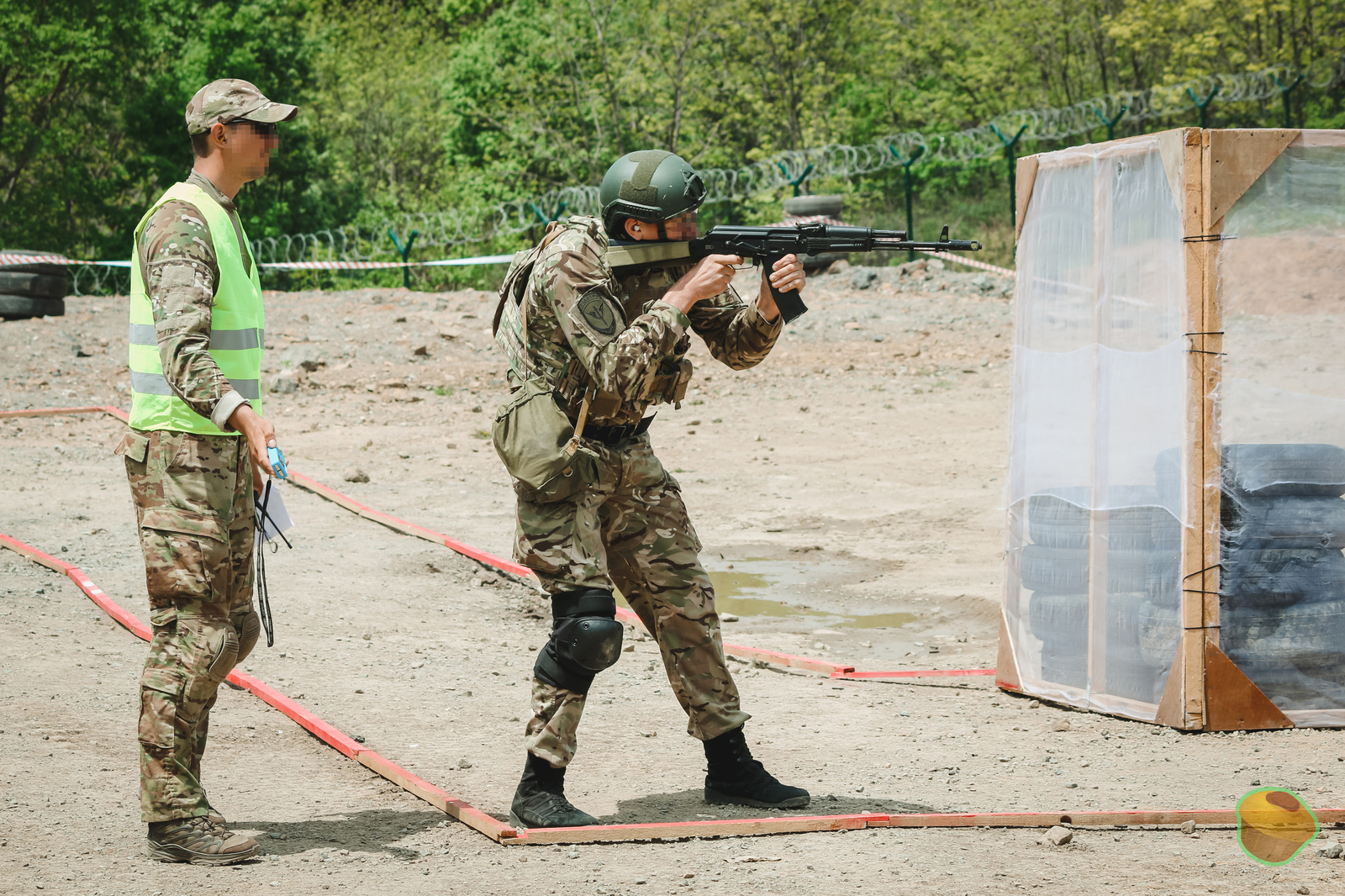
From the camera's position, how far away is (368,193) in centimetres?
3400

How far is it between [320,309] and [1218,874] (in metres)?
16.5

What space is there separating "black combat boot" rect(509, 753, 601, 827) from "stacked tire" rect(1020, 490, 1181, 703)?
7.60 feet

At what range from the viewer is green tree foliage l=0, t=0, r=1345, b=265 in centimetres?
2703

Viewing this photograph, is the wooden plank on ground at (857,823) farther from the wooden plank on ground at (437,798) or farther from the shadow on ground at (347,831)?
the shadow on ground at (347,831)

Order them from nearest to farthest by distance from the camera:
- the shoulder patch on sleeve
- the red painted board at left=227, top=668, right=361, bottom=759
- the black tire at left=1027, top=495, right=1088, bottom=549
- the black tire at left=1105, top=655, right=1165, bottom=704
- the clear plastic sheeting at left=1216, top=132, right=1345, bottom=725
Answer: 1. the shoulder patch on sleeve
2. the red painted board at left=227, top=668, right=361, bottom=759
3. the clear plastic sheeting at left=1216, top=132, right=1345, bottom=725
4. the black tire at left=1105, top=655, right=1165, bottom=704
5. the black tire at left=1027, top=495, right=1088, bottom=549

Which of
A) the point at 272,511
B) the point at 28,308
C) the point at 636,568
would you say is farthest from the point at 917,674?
the point at 28,308

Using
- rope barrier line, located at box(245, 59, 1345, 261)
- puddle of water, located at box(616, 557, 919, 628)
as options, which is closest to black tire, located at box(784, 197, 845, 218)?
rope barrier line, located at box(245, 59, 1345, 261)

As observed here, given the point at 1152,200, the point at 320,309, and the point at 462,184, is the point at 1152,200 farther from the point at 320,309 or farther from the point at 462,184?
the point at 462,184

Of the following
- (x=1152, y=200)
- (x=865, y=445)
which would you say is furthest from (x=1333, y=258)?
(x=865, y=445)

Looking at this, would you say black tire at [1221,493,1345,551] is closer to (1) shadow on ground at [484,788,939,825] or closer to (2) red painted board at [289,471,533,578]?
(1) shadow on ground at [484,788,939,825]

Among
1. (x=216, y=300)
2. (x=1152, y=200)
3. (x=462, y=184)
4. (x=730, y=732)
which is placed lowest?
(x=730, y=732)

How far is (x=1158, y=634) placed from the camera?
16.3ft

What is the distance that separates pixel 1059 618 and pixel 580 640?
246 centimetres

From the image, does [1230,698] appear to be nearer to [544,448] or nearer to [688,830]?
[688,830]
